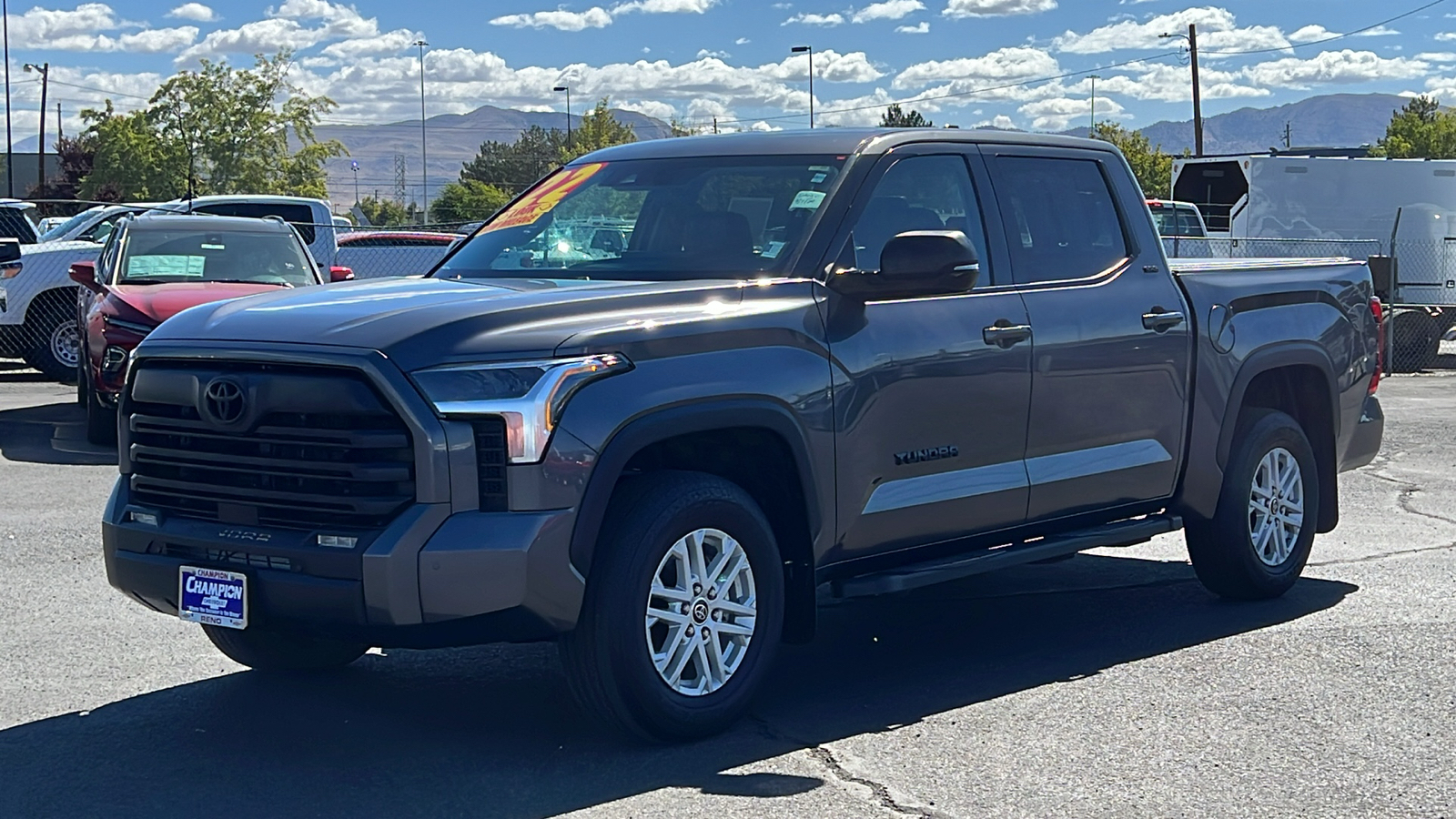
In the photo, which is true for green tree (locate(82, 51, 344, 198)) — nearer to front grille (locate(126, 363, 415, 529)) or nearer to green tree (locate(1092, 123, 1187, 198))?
green tree (locate(1092, 123, 1187, 198))

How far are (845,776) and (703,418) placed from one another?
3.77 feet

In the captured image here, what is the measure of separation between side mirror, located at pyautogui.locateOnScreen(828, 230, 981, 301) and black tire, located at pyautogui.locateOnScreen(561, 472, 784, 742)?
86cm

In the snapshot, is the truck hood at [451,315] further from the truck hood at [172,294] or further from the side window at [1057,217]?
the truck hood at [172,294]

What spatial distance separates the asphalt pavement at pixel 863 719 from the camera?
4.81 meters

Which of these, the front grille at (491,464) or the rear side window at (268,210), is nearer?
the front grille at (491,464)

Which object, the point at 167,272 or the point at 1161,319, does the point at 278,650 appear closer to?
the point at 1161,319

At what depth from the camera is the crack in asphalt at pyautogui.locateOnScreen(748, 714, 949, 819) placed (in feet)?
15.4

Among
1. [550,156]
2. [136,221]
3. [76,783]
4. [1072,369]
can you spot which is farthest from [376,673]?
[550,156]

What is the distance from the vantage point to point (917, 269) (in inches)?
224

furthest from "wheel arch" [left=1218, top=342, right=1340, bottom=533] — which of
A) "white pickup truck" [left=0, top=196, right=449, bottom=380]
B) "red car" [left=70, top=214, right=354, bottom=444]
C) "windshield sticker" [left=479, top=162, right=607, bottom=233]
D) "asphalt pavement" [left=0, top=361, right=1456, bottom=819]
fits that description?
"white pickup truck" [left=0, top=196, right=449, bottom=380]

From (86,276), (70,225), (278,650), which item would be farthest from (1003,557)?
(70,225)

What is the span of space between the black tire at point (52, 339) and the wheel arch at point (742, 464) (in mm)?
13548

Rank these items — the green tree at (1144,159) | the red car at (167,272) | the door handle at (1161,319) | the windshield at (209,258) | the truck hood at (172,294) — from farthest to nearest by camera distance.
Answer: the green tree at (1144,159)
the windshield at (209,258)
the red car at (167,272)
the truck hood at (172,294)
the door handle at (1161,319)

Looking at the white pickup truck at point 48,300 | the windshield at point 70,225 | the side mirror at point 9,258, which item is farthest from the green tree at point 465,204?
the side mirror at point 9,258
